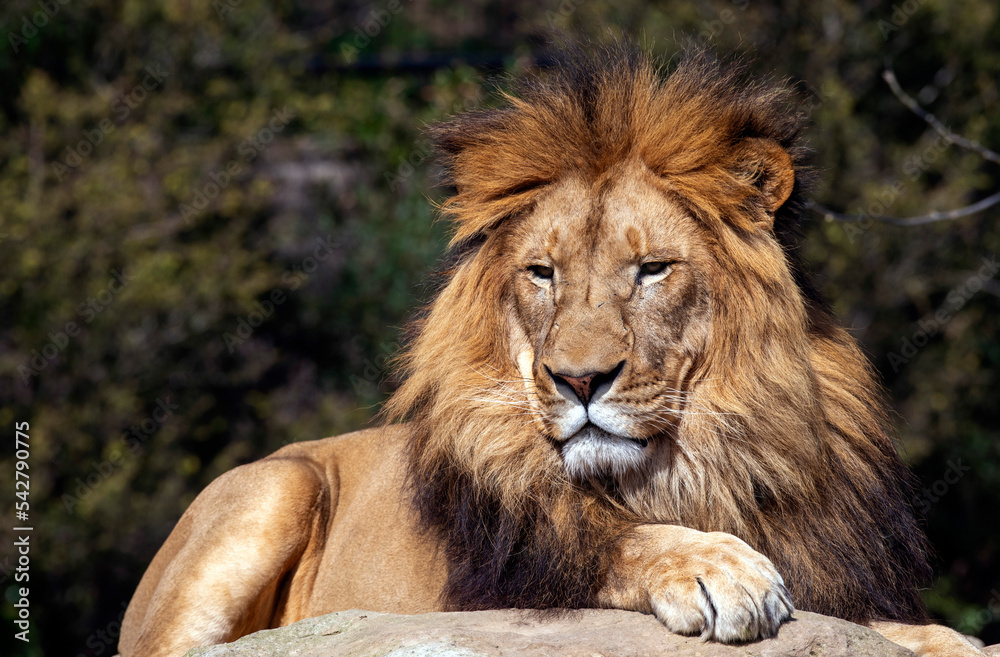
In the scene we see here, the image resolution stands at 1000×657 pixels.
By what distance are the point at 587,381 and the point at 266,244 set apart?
23.7ft

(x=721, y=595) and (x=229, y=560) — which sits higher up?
(x=721, y=595)

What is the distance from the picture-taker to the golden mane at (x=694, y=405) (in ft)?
9.73

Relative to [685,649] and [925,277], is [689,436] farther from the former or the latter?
[925,277]

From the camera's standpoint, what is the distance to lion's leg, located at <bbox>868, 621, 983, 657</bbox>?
112 inches

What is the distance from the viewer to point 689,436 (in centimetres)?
295
